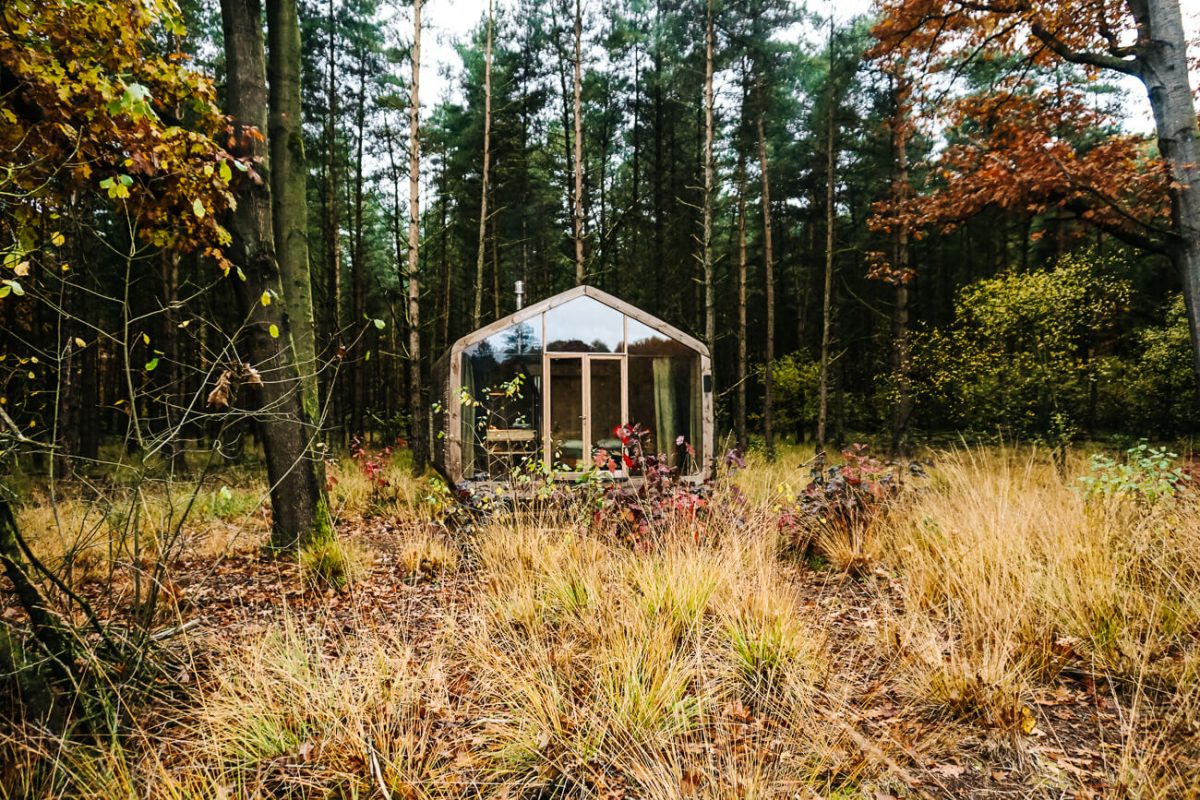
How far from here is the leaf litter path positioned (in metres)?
1.81

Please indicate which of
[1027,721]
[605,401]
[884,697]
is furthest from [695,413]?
[1027,721]

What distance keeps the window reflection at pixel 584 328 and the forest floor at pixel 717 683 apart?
4.89 m

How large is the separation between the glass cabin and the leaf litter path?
4003 mm

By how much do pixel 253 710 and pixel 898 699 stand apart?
261 centimetres

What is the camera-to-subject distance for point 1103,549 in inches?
113

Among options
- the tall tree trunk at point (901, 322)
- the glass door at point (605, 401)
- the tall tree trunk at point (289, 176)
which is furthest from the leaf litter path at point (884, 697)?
the tall tree trunk at point (901, 322)

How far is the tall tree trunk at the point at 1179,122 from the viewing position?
3.69 metres

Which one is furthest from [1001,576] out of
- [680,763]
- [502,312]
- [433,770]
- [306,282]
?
Answer: [502,312]

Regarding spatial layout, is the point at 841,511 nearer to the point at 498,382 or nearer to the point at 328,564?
the point at 328,564

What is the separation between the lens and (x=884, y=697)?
90.4 inches

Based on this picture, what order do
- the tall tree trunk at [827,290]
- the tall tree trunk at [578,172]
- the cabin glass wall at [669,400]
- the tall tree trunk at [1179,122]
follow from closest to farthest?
the tall tree trunk at [1179,122]
the cabin glass wall at [669,400]
the tall tree trunk at [578,172]
the tall tree trunk at [827,290]

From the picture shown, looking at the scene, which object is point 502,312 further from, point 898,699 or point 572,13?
point 898,699

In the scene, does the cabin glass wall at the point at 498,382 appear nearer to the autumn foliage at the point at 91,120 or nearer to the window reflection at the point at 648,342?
the window reflection at the point at 648,342

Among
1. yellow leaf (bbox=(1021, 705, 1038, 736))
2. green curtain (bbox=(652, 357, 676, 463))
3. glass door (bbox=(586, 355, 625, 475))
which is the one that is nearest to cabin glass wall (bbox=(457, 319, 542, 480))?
glass door (bbox=(586, 355, 625, 475))
